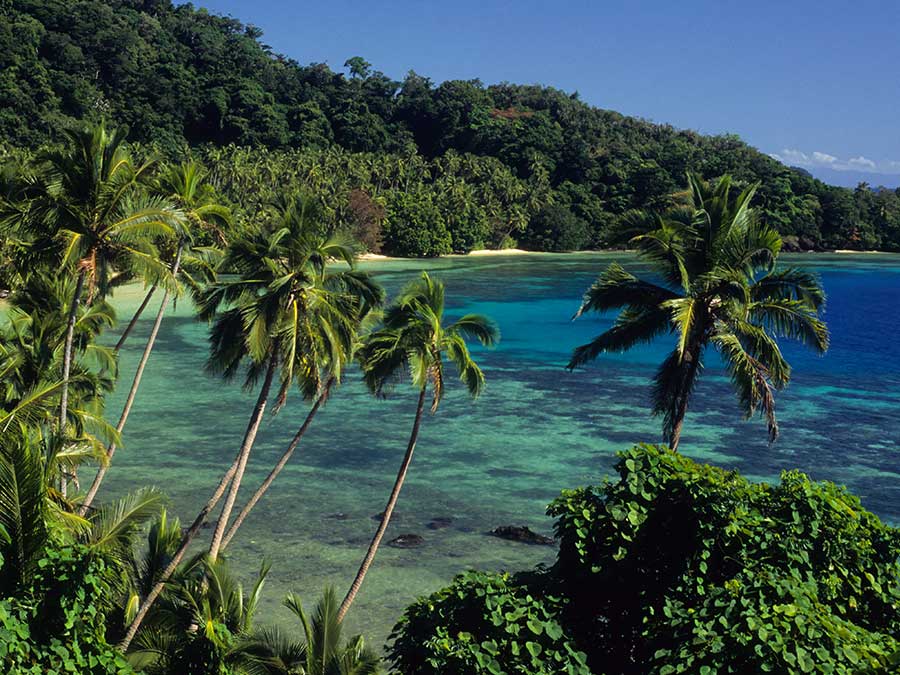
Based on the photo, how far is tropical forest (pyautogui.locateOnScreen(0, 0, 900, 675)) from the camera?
10203mm

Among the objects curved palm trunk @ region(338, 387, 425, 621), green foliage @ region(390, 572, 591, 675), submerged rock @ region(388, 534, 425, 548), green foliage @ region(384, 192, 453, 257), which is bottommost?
submerged rock @ region(388, 534, 425, 548)

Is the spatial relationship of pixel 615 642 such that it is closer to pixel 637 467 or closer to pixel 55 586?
pixel 637 467

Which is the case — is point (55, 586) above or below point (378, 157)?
below

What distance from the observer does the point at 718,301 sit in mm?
19703

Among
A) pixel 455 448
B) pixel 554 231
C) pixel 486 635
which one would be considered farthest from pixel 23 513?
pixel 554 231

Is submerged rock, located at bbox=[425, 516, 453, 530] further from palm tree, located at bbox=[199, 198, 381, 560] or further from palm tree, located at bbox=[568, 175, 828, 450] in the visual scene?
palm tree, located at bbox=[568, 175, 828, 450]

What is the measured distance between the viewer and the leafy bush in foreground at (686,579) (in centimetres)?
944

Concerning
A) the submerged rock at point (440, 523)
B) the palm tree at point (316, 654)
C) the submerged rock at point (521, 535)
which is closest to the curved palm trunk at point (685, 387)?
the submerged rock at point (521, 535)

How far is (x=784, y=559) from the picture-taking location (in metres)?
10.5

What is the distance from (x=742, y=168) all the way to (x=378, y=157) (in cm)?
6490

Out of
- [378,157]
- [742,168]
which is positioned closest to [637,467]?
[378,157]

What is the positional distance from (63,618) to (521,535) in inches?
757

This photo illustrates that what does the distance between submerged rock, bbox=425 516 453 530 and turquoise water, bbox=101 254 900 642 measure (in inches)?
13.4

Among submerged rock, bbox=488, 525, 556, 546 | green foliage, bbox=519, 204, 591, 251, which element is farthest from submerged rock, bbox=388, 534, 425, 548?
green foliage, bbox=519, 204, 591, 251
